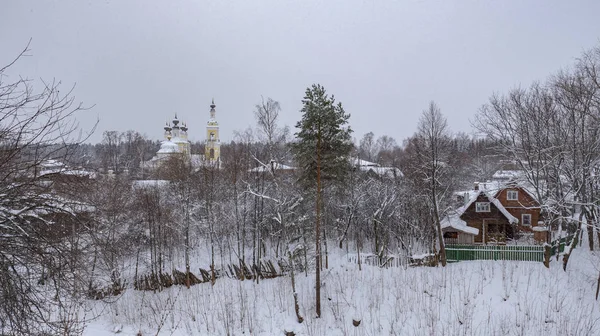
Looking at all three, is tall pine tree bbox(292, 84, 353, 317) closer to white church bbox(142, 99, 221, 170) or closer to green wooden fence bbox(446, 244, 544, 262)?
green wooden fence bbox(446, 244, 544, 262)

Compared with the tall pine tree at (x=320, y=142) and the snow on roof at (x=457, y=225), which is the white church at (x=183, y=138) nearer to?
the snow on roof at (x=457, y=225)

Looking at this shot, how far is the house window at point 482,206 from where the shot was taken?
26.5m

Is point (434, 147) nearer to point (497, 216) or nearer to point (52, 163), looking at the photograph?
point (497, 216)

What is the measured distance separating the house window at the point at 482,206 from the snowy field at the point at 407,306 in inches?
345

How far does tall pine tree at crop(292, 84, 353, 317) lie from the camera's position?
14.2 metres

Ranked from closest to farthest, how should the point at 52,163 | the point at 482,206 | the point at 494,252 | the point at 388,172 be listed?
the point at 52,163, the point at 494,252, the point at 482,206, the point at 388,172

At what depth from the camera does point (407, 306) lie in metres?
13.7

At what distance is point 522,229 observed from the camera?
28.4 m

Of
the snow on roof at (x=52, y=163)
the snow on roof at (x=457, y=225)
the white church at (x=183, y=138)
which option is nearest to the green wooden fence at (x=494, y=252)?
the snow on roof at (x=457, y=225)

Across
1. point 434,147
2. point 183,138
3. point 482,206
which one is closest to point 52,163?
point 434,147

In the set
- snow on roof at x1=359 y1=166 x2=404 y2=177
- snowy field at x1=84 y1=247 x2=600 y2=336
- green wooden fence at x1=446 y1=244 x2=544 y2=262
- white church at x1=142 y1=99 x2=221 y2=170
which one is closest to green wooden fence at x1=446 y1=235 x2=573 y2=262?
green wooden fence at x1=446 y1=244 x2=544 y2=262

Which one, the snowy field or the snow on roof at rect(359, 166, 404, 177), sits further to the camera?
the snow on roof at rect(359, 166, 404, 177)

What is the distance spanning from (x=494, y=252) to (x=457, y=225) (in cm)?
832

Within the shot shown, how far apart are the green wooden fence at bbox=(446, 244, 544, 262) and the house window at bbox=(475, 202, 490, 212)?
9.86 meters
